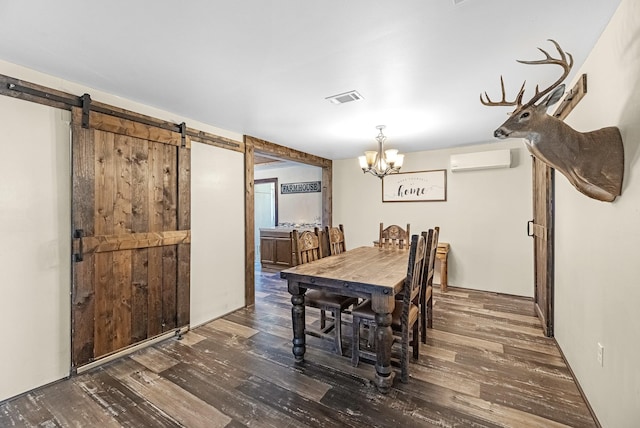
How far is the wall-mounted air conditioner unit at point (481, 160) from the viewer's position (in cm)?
405

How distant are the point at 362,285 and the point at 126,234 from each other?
211 centimetres

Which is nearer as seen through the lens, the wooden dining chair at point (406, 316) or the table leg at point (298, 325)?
the wooden dining chair at point (406, 316)

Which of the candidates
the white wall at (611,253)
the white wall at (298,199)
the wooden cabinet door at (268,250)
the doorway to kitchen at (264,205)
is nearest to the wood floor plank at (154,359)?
the white wall at (611,253)

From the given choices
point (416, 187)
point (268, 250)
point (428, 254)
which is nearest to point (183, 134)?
point (428, 254)

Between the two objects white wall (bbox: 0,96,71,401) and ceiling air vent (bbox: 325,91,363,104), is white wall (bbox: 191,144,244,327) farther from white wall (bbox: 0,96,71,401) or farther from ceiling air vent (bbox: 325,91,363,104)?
ceiling air vent (bbox: 325,91,363,104)

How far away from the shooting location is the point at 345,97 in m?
2.49

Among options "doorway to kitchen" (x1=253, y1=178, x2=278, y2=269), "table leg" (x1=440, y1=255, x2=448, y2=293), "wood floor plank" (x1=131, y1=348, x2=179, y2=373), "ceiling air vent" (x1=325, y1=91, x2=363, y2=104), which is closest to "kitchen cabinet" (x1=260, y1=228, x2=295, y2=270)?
"doorway to kitchen" (x1=253, y1=178, x2=278, y2=269)

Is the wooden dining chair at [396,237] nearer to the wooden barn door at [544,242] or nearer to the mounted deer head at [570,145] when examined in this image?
the wooden barn door at [544,242]

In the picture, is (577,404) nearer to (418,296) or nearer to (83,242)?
(418,296)

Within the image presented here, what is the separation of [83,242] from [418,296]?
9.06ft

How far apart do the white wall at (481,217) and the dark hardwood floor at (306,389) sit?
4.71ft

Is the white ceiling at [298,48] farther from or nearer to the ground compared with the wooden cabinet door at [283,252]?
farther from the ground

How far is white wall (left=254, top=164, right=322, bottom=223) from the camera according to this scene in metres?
6.26

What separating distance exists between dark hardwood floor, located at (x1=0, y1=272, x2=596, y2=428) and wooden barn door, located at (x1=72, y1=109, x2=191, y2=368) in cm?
28
